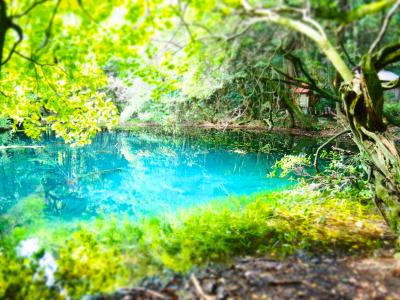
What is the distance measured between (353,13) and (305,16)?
63 cm

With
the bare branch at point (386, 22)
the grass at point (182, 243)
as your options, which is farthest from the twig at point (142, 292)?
the bare branch at point (386, 22)

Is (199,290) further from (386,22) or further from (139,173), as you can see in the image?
(139,173)

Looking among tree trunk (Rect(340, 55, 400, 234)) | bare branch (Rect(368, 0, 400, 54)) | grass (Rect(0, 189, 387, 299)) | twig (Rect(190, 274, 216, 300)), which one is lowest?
grass (Rect(0, 189, 387, 299))

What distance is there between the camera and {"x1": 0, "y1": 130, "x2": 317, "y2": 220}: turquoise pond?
1055 centimetres

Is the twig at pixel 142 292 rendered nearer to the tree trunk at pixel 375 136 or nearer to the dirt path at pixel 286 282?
the dirt path at pixel 286 282

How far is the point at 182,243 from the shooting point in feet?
16.4

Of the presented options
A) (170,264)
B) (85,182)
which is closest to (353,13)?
(170,264)

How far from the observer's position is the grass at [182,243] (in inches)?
159

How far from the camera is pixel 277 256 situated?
4613 mm

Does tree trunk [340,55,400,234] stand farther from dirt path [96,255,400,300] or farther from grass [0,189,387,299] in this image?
dirt path [96,255,400,300]

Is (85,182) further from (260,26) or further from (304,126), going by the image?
(304,126)

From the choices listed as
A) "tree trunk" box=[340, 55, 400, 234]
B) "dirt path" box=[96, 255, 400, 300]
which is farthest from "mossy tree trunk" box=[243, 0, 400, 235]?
"dirt path" box=[96, 255, 400, 300]

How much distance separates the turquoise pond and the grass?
3591 mm

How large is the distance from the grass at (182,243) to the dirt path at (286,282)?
1.00ft
